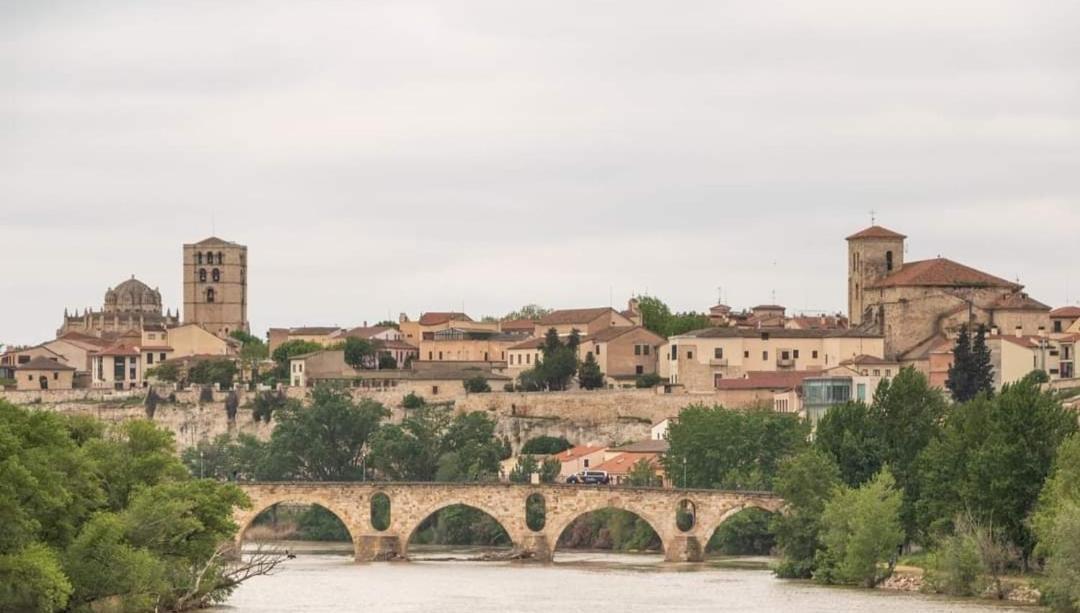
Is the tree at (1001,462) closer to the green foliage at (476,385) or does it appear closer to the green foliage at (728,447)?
the green foliage at (728,447)

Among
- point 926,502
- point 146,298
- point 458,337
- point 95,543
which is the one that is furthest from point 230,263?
point 95,543

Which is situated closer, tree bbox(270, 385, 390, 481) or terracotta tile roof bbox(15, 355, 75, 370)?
tree bbox(270, 385, 390, 481)

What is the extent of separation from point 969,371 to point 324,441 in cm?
2596

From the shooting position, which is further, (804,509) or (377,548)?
(377,548)

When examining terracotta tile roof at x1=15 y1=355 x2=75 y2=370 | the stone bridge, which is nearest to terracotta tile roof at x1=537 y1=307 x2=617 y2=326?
terracotta tile roof at x1=15 y1=355 x2=75 y2=370

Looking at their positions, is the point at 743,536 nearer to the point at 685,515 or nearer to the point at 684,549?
the point at 685,515

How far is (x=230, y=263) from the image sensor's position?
181250 mm

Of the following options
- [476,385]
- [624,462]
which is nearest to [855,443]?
[624,462]

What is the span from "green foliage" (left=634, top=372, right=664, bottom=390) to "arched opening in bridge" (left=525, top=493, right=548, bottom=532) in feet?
97.0

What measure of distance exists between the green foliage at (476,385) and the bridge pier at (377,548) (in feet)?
117

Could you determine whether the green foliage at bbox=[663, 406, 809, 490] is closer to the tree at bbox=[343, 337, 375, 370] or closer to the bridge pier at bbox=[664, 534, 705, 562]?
the bridge pier at bbox=[664, 534, 705, 562]

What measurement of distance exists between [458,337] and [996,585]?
76.5 metres

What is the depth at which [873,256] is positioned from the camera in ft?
418

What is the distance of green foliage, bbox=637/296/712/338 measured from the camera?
138 metres
